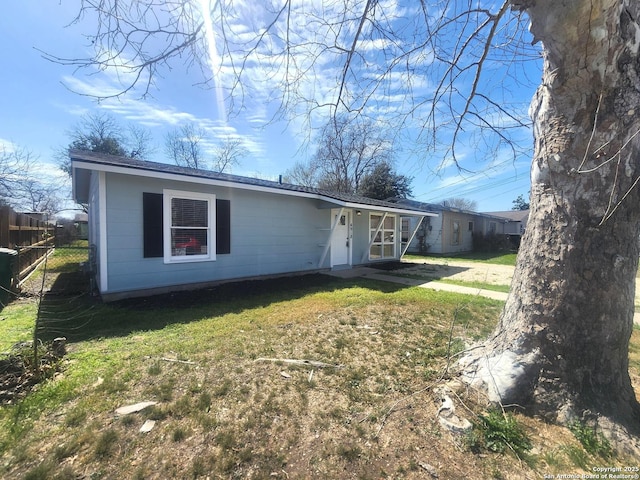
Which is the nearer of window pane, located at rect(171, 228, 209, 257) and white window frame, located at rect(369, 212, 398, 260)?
window pane, located at rect(171, 228, 209, 257)

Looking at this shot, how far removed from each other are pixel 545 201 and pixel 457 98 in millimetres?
2838

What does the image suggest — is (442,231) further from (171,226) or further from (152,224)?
(152,224)

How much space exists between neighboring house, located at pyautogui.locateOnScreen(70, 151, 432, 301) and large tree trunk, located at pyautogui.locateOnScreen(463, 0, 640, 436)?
239 inches

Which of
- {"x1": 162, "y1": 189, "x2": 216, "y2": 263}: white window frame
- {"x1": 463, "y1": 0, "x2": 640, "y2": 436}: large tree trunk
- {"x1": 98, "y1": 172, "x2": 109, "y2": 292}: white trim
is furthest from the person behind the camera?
{"x1": 162, "y1": 189, "x2": 216, "y2": 263}: white window frame

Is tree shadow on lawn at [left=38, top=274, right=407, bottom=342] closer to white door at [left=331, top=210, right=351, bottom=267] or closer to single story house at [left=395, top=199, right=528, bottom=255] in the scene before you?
white door at [left=331, top=210, right=351, bottom=267]

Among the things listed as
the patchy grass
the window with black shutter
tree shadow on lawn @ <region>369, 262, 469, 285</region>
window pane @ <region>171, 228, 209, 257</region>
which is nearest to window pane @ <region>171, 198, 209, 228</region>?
the window with black shutter

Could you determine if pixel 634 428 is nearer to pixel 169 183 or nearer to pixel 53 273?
pixel 169 183

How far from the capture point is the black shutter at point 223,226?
277 inches

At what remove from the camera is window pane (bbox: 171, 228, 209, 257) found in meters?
6.46

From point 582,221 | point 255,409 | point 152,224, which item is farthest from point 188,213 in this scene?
point 582,221

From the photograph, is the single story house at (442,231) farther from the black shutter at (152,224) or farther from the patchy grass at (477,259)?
the black shutter at (152,224)

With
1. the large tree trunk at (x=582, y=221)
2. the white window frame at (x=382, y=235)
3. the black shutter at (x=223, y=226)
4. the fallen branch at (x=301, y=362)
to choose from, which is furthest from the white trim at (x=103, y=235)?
the white window frame at (x=382, y=235)

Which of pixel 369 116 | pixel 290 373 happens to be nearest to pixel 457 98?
pixel 369 116

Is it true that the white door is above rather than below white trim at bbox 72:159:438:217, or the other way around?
below
